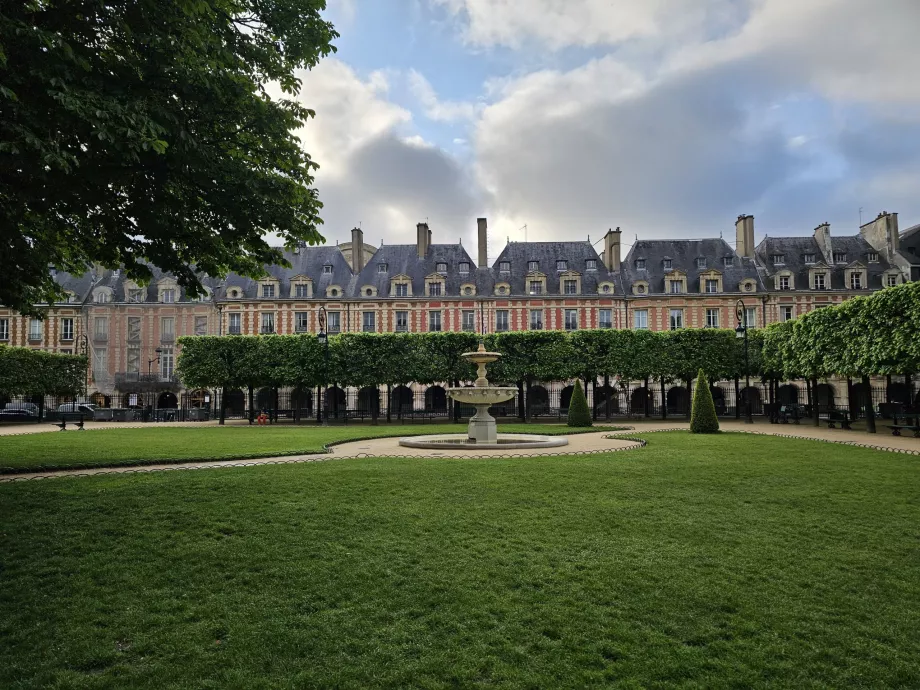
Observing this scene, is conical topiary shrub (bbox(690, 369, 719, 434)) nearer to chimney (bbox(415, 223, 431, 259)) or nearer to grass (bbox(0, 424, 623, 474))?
grass (bbox(0, 424, 623, 474))

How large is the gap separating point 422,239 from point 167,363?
Result: 70.7 feet

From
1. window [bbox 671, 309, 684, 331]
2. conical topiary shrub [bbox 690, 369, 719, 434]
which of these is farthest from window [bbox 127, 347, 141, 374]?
conical topiary shrub [bbox 690, 369, 719, 434]

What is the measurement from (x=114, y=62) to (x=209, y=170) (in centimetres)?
155

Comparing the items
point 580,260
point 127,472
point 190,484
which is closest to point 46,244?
point 127,472

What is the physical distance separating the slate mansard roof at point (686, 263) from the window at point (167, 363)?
3465 cm

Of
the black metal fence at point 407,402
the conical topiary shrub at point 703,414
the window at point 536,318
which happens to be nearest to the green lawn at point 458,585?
the conical topiary shrub at point 703,414

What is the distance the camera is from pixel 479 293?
43.2 metres

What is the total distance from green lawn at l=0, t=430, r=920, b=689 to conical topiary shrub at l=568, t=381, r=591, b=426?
15412 mm

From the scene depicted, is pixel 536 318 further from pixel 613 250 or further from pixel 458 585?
pixel 458 585

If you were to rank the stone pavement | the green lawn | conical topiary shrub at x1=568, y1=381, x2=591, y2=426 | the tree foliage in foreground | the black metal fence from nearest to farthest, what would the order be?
the green lawn → the tree foliage in foreground → the stone pavement → conical topiary shrub at x1=568, y1=381, x2=591, y2=426 → the black metal fence

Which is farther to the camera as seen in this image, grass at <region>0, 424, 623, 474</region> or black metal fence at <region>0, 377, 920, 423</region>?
black metal fence at <region>0, 377, 920, 423</region>

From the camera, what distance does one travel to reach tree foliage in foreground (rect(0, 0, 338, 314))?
6148 millimetres

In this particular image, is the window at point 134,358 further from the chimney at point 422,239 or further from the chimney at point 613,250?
the chimney at point 613,250

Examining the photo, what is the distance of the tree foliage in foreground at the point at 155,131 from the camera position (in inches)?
242
